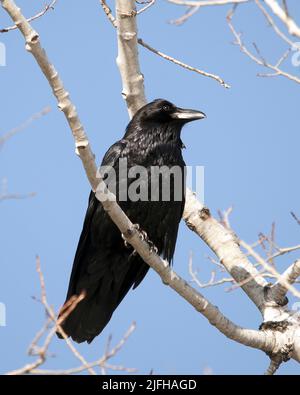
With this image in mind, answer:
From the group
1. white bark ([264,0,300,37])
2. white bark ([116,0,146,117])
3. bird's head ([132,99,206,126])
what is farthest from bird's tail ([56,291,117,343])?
white bark ([264,0,300,37])

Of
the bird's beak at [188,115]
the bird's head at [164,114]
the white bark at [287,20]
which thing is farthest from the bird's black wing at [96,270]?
the white bark at [287,20]

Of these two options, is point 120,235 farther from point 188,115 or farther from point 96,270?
point 188,115

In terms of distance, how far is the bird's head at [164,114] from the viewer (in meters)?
6.74

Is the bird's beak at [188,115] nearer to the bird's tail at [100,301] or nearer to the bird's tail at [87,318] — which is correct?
the bird's tail at [100,301]

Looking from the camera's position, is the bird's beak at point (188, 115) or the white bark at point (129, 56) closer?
the white bark at point (129, 56)

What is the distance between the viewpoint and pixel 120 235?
6.42 m

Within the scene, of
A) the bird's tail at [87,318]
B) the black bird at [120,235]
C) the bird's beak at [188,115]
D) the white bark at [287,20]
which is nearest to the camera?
the white bark at [287,20]

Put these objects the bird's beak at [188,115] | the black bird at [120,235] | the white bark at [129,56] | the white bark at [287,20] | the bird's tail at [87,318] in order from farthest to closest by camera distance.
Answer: the bird's beak at [188,115]
the bird's tail at [87,318]
the black bird at [120,235]
the white bark at [129,56]
the white bark at [287,20]

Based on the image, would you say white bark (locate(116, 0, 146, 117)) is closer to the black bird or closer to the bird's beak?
the black bird

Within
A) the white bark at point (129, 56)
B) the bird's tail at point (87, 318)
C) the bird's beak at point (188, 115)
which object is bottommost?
the bird's tail at point (87, 318)

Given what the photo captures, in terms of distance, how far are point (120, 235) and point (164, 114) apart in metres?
1.26

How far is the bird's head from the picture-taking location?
6742 mm

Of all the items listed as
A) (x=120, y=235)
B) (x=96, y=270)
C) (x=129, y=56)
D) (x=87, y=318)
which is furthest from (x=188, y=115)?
(x=87, y=318)

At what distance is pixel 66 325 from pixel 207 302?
1828 millimetres
